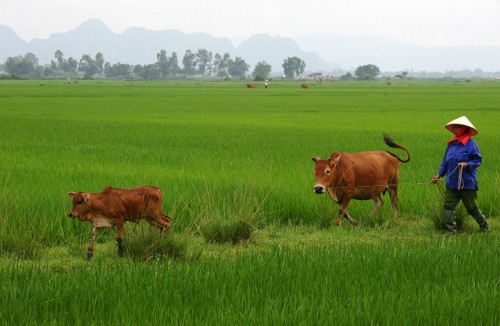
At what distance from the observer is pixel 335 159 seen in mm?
6520

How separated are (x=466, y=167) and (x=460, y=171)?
0.42 feet

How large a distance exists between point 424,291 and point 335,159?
2.62m

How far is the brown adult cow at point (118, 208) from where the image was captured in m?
4.92

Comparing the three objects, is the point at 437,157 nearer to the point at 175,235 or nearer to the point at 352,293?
the point at 175,235

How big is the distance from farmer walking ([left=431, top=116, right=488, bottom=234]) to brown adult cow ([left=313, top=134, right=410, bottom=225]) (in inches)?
28.8

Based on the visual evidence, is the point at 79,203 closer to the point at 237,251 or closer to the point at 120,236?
the point at 120,236

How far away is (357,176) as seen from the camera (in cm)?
697

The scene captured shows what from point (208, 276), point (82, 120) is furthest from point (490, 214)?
point (82, 120)

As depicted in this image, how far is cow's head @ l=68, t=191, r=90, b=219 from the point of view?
16.0ft

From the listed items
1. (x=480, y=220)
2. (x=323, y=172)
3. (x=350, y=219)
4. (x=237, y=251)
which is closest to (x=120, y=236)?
(x=237, y=251)

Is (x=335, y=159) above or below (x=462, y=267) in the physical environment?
above

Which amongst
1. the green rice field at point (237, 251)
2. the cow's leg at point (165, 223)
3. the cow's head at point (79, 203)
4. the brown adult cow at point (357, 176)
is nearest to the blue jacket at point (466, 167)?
the green rice field at point (237, 251)

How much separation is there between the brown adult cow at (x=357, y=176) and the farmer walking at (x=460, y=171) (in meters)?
0.73

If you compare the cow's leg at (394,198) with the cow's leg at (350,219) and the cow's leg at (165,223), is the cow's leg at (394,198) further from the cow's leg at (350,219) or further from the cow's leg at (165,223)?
the cow's leg at (165,223)
